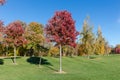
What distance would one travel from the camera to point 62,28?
126 ft

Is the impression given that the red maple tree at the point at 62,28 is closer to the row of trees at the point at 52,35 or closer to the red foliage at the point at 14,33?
the row of trees at the point at 52,35

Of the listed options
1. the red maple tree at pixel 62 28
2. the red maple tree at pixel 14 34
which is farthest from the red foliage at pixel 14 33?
the red maple tree at pixel 62 28

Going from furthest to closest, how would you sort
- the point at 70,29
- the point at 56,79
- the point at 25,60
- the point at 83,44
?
the point at 83,44, the point at 25,60, the point at 70,29, the point at 56,79

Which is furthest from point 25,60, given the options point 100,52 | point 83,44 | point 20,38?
point 100,52

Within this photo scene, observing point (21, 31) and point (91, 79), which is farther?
point (21, 31)

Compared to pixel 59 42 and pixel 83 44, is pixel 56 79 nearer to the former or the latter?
pixel 59 42

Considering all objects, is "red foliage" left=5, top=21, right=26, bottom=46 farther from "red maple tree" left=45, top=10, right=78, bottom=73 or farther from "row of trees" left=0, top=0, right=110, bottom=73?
"red maple tree" left=45, top=10, right=78, bottom=73

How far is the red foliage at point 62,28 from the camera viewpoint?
1522 inches

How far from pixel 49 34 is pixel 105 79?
50.3 ft

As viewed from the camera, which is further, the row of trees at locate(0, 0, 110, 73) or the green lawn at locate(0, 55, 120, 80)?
the row of trees at locate(0, 0, 110, 73)

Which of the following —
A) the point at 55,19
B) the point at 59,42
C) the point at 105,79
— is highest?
the point at 55,19

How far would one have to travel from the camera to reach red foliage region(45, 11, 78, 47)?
127 ft

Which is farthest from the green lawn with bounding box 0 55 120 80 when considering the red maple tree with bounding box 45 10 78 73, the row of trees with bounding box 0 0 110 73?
the red maple tree with bounding box 45 10 78 73

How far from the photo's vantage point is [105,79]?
27312 millimetres
